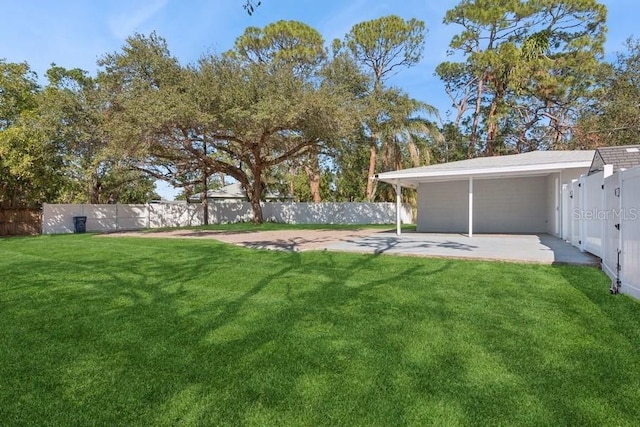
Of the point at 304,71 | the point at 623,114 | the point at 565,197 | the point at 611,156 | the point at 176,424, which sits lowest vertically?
the point at 176,424

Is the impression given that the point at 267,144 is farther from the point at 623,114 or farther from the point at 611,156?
the point at 623,114

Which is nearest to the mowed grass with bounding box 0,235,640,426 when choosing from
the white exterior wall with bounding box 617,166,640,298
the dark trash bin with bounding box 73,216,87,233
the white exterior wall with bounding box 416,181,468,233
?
the white exterior wall with bounding box 617,166,640,298

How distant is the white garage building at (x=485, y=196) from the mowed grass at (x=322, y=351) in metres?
8.00

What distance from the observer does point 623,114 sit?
19.7m

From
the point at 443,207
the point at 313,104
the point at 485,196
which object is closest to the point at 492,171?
the point at 485,196

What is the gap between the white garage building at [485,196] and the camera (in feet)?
44.4

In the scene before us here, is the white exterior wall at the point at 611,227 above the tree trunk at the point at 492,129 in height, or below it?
below

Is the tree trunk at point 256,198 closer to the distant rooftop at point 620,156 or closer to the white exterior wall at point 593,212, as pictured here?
the white exterior wall at point 593,212

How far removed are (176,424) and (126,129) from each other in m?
13.0

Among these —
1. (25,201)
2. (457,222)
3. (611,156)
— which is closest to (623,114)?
(457,222)

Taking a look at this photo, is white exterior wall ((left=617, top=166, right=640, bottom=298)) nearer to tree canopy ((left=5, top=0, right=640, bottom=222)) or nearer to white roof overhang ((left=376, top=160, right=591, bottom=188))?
white roof overhang ((left=376, top=160, right=591, bottom=188))

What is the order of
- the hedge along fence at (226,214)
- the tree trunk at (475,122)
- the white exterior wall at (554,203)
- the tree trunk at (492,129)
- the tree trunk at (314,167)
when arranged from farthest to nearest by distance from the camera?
1. the tree trunk at (475,122)
2. the tree trunk at (492,129)
3. the hedge along fence at (226,214)
4. the tree trunk at (314,167)
5. the white exterior wall at (554,203)

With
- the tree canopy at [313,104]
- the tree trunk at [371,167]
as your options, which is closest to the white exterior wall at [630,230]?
the tree canopy at [313,104]

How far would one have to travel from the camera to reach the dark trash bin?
19.0m
